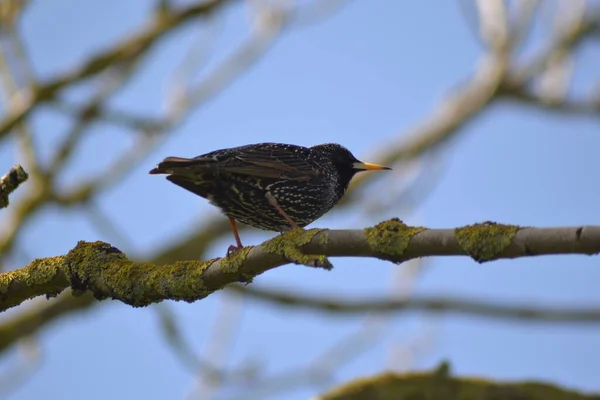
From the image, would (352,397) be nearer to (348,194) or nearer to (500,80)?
(348,194)

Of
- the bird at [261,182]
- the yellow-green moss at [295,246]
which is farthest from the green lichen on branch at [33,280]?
the bird at [261,182]

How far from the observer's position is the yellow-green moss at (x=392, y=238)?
3.88m

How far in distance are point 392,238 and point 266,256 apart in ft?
2.65

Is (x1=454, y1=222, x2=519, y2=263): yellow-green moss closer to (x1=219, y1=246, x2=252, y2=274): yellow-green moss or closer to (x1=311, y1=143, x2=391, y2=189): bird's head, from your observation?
(x1=219, y1=246, x2=252, y2=274): yellow-green moss

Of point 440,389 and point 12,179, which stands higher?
point 12,179

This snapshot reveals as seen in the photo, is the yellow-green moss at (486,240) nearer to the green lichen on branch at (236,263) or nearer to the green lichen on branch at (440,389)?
the green lichen on branch at (236,263)

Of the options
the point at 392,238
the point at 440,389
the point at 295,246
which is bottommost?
the point at 440,389

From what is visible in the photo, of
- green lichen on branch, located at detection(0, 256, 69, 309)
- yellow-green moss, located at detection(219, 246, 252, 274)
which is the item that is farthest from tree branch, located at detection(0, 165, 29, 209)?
yellow-green moss, located at detection(219, 246, 252, 274)

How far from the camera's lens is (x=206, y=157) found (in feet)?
20.4

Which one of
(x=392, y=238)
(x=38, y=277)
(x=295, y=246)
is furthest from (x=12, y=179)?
(x=392, y=238)

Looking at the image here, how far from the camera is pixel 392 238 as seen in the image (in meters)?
3.89

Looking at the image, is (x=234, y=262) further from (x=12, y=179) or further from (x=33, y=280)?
(x=12, y=179)

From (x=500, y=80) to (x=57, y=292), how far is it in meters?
9.02

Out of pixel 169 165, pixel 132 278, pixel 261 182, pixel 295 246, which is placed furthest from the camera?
pixel 261 182
